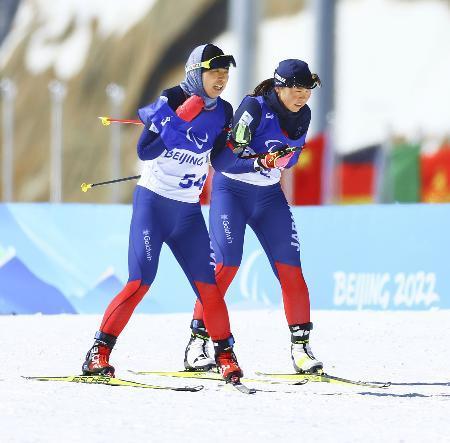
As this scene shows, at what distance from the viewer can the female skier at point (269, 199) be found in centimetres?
853

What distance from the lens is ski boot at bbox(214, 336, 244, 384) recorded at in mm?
8125

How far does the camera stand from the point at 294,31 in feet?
151

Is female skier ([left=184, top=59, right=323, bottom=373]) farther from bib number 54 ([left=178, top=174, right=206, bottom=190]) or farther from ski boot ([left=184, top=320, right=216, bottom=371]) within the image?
bib number 54 ([left=178, top=174, right=206, bottom=190])

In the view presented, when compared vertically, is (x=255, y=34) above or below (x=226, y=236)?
above

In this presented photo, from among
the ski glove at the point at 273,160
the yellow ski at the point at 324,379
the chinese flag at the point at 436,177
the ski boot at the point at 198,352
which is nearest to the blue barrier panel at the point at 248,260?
the ski boot at the point at 198,352

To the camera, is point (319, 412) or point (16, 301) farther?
point (16, 301)

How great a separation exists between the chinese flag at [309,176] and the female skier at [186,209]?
13.9 metres

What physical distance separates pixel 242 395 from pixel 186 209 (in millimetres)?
1154

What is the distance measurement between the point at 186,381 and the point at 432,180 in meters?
18.1

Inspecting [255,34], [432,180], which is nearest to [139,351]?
[255,34]

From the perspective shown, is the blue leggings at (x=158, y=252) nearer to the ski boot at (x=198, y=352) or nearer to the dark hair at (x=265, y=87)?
the ski boot at (x=198, y=352)

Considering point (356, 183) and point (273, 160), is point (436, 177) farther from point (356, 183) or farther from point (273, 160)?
point (273, 160)

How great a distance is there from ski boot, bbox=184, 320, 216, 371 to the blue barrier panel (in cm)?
428

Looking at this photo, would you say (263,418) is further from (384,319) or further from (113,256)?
(113,256)
